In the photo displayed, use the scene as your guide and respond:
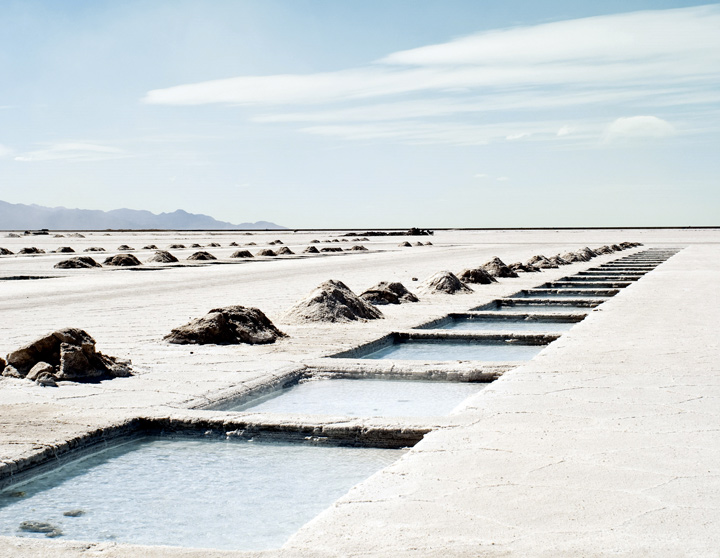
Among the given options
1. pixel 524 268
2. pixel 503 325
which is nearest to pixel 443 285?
pixel 503 325

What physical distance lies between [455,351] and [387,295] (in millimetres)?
3519

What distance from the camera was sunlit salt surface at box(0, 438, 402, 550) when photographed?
291 cm

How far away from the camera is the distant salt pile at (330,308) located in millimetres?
8672

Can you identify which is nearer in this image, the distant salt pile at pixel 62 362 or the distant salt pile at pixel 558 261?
the distant salt pile at pixel 62 362

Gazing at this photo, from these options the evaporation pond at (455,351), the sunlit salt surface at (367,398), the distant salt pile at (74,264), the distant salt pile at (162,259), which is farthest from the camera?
the distant salt pile at (162,259)

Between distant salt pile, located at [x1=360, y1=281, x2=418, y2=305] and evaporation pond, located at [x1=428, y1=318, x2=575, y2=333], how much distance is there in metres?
1.43

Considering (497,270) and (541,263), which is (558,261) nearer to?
(541,263)

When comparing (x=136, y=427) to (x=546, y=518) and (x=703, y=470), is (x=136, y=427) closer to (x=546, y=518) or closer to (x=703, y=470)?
(x=546, y=518)

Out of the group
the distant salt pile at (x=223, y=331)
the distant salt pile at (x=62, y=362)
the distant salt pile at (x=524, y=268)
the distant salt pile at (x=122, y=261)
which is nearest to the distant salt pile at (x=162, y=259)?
the distant salt pile at (x=122, y=261)

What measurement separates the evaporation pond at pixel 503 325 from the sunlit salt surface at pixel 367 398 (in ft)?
10.6

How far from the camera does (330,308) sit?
877 cm

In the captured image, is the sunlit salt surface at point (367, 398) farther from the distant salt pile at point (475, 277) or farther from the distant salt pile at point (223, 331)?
the distant salt pile at point (475, 277)

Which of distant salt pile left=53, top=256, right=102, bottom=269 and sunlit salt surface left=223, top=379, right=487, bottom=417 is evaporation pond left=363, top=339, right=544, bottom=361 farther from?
distant salt pile left=53, top=256, right=102, bottom=269

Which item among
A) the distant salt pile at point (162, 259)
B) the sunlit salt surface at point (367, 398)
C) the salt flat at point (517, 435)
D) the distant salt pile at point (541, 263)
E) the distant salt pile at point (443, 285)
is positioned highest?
the distant salt pile at point (162, 259)
